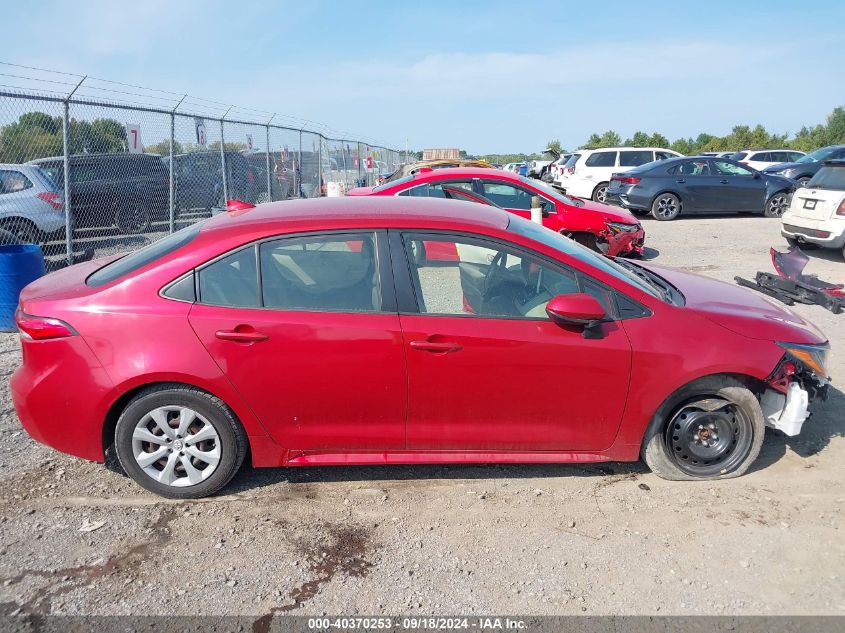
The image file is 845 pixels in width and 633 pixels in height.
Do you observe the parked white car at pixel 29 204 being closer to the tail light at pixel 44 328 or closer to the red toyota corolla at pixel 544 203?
the red toyota corolla at pixel 544 203

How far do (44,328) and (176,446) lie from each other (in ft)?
3.06

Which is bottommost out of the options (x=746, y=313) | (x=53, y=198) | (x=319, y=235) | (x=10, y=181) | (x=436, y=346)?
(x=436, y=346)

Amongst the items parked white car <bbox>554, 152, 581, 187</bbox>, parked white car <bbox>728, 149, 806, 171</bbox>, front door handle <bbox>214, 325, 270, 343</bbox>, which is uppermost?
parked white car <bbox>728, 149, 806, 171</bbox>

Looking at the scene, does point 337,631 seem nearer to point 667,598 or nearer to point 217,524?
point 217,524

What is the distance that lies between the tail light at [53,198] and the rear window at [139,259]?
22.8 ft

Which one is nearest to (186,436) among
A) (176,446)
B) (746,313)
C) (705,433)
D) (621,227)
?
(176,446)

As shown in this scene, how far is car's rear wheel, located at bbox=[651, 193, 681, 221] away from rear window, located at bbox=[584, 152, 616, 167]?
369cm

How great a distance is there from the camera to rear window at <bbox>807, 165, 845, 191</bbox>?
32.8 feet

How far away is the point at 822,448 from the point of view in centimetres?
411

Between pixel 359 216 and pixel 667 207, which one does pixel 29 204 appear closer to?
pixel 359 216

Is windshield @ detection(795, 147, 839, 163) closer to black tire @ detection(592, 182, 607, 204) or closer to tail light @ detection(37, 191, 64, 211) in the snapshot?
black tire @ detection(592, 182, 607, 204)

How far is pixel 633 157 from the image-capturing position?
18562mm

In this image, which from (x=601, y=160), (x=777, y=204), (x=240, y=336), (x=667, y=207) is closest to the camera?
(x=240, y=336)

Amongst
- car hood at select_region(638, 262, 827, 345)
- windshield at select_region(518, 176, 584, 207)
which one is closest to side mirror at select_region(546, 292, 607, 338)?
car hood at select_region(638, 262, 827, 345)
